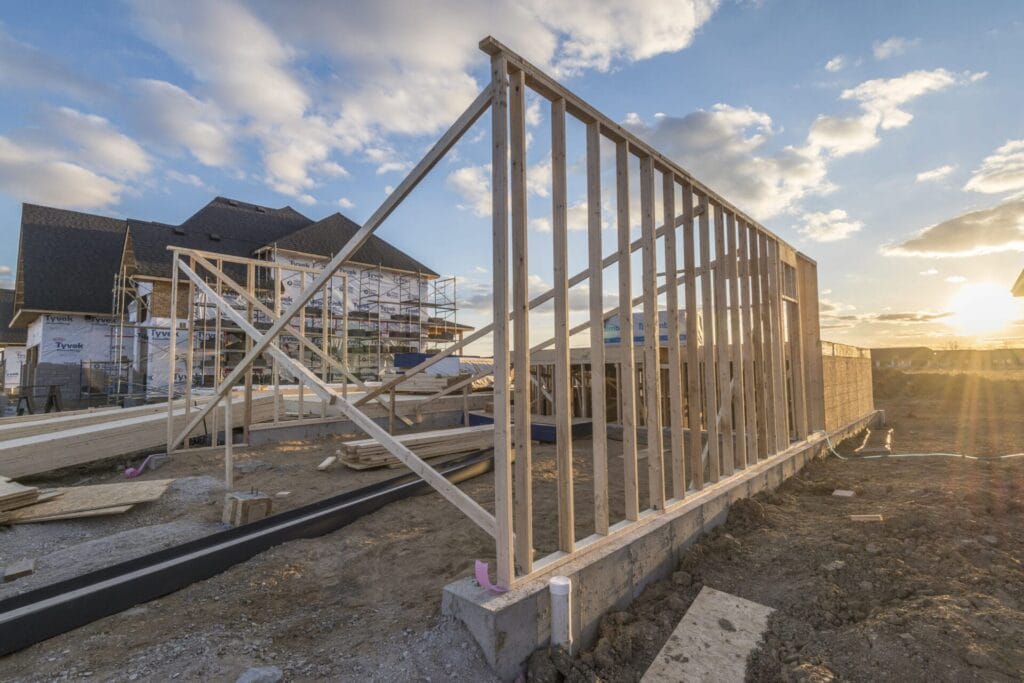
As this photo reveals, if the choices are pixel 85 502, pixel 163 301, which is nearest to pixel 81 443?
pixel 85 502

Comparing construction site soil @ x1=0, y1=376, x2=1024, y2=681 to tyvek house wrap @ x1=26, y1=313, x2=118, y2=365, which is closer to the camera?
construction site soil @ x1=0, y1=376, x2=1024, y2=681

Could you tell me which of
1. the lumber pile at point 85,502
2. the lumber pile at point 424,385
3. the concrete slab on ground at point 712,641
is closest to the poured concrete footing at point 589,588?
Result: the concrete slab on ground at point 712,641

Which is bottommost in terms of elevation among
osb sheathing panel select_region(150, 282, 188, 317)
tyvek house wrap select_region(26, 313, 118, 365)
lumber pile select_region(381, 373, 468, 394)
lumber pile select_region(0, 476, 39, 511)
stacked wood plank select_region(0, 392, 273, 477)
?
lumber pile select_region(0, 476, 39, 511)

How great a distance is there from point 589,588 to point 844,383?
9266mm

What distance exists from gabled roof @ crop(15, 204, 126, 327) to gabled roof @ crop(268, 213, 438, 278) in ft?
32.3

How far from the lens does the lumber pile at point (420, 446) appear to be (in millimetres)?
6730

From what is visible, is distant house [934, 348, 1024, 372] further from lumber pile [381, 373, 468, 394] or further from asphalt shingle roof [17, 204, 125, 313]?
asphalt shingle roof [17, 204, 125, 313]

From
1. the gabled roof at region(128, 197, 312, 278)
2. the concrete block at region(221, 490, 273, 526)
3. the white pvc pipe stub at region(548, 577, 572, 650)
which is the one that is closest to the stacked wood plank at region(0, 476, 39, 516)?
the concrete block at region(221, 490, 273, 526)

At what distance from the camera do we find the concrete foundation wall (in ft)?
27.7

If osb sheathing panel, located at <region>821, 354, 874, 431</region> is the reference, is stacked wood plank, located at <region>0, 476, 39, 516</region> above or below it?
below

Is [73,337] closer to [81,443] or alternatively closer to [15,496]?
[81,443]

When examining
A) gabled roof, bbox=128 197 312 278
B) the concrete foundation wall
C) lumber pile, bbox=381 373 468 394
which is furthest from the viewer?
gabled roof, bbox=128 197 312 278

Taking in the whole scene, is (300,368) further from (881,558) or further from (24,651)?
(881,558)

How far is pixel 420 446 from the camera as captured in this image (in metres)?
7.14
